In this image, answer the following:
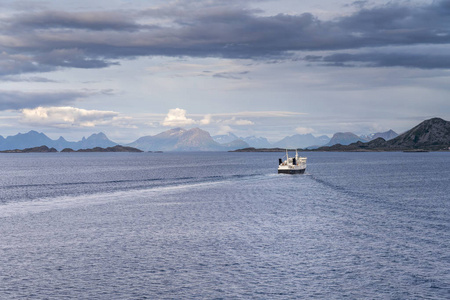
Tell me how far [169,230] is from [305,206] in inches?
1379

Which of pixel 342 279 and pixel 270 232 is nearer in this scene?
pixel 342 279

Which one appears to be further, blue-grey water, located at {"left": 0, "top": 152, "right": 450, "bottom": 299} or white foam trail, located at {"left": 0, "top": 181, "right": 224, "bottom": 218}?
white foam trail, located at {"left": 0, "top": 181, "right": 224, "bottom": 218}

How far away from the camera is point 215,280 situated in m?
39.4

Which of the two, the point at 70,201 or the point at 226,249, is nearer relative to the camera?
the point at 226,249

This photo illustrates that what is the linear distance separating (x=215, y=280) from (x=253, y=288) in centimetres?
391

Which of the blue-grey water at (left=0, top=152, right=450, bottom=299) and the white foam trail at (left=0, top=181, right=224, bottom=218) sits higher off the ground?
the white foam trail at (left=0, top=181, right=224, bottom=218)

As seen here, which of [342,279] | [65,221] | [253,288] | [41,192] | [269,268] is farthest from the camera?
[41,192]

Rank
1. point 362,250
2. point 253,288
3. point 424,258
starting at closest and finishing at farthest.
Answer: point 253,288 < point 424,258 < point 362,250

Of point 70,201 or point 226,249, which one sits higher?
point 70,201

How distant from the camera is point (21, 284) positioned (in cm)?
3806

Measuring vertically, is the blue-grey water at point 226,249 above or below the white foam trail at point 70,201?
below

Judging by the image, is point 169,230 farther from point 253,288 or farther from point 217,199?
point 217,199

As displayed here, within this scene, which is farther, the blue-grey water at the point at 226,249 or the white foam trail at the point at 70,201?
the white foam trail at the point at 70,201

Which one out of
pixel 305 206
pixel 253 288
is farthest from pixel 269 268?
pixel 305 206
